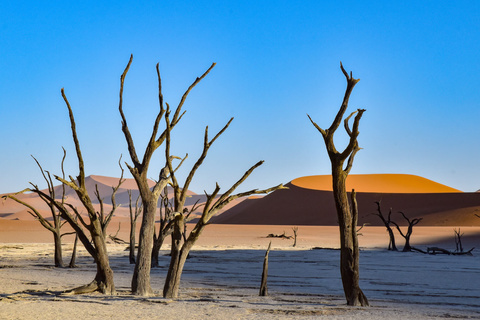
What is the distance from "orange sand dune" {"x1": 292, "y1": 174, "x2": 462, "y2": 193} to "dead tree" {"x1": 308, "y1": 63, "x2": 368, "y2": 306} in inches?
3748

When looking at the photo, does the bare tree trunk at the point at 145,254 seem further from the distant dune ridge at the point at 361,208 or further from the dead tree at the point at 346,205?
the distant dune ridge at the point at 361,208

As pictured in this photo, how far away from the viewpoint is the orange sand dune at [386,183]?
108 metres

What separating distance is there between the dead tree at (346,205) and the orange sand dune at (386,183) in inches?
3748

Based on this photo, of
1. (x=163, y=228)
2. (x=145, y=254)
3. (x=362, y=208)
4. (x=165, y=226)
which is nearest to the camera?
(x=145, y=254)

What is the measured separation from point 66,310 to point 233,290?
16.1 feet

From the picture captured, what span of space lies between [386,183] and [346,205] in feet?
354

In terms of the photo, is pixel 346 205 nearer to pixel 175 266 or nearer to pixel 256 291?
pixel 175 266

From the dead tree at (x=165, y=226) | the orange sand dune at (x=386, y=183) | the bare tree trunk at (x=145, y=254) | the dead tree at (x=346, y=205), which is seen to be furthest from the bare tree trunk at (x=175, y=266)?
the orange sand dune at (x=386, y=183)

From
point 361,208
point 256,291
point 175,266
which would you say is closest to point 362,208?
point 361,208

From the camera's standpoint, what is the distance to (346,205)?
9.64m

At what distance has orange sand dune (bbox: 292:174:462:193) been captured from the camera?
108 m

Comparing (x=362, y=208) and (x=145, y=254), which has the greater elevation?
(x=362, y=208)

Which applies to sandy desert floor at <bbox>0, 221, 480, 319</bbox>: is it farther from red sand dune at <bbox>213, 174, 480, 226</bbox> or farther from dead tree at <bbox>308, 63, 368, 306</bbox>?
red sand dune at <bbox>213, 174, 480, 226</bbox>

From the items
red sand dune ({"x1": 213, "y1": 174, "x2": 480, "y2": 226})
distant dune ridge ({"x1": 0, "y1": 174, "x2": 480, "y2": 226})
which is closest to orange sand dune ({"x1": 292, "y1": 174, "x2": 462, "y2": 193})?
red sand dune ({"x1": 213, "y1": 174, "x2": 480, "y2": 226})
